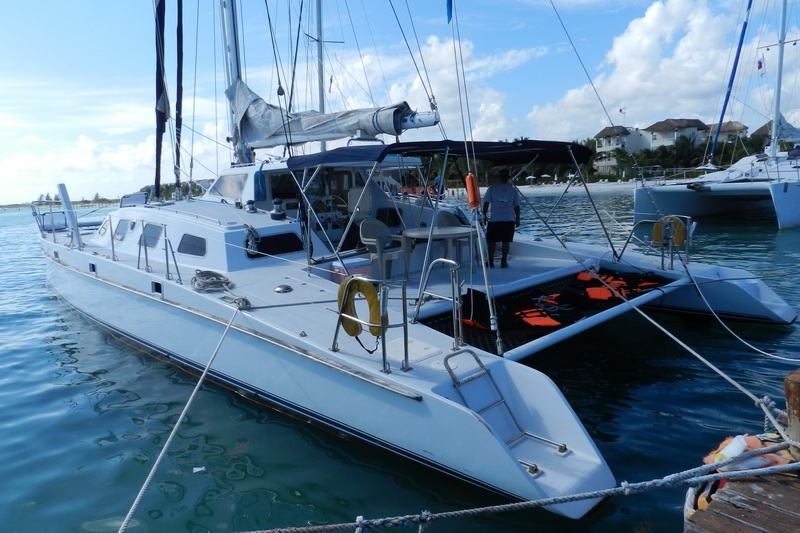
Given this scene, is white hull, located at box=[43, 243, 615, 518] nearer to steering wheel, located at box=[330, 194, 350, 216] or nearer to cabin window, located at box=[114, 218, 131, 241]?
cabin window, located at box=[114, 218, 131, 241]

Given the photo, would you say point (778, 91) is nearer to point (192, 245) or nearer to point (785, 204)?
point (785, 204)

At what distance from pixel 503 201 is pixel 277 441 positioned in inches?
167

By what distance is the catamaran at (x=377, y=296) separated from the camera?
4012 mm

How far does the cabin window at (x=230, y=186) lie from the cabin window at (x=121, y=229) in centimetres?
134

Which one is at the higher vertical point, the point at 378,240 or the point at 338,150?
the point at 338,150

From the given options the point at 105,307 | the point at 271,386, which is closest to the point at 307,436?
the point at 271,386

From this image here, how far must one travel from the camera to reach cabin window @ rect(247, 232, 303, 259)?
6.91 metres

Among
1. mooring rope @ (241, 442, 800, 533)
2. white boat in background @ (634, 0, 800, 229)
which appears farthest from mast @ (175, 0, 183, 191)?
white boat in background @ (634, 0, 800, 229)

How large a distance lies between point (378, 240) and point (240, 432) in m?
2.47

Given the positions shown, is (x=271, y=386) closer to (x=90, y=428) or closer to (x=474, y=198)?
(x=90, y=428)

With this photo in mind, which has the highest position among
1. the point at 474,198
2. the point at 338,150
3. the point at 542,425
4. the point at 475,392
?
the point at 338,150

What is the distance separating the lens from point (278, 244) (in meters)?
7.10

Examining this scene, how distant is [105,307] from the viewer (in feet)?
25.3

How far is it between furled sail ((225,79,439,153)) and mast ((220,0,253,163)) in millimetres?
97
